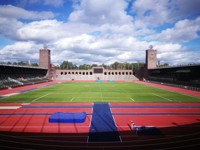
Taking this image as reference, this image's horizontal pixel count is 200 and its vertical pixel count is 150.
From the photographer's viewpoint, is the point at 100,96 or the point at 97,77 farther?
the point at 97,77

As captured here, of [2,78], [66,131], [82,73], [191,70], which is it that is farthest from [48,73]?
[66,131]

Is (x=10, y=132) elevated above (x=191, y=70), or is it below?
below

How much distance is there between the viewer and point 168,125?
1923cm

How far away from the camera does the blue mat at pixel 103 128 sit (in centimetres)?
1555

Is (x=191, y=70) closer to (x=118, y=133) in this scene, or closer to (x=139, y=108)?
(x=139, y=108)

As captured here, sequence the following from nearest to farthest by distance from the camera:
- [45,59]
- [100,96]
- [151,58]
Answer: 1. [100,96]
2. [151,58]
3. [45,59]

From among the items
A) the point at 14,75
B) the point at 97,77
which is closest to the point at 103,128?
the point at 14,75

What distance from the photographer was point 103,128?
18.0m

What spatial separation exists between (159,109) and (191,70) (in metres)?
39.7

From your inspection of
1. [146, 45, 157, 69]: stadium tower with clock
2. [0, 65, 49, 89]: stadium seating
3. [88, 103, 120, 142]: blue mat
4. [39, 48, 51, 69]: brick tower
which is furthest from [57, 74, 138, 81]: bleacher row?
[88, 103, 120, 142]: blue mat

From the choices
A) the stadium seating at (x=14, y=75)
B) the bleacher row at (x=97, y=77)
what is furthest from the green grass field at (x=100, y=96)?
the bleacher row at (x=97, y=77)

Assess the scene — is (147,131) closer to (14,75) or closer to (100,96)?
→ (100,96)

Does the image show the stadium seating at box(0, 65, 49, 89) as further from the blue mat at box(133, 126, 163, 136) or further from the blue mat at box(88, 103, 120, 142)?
the blue mat at box(133, 126, 163, 136)

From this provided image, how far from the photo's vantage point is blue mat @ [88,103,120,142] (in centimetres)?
1555
